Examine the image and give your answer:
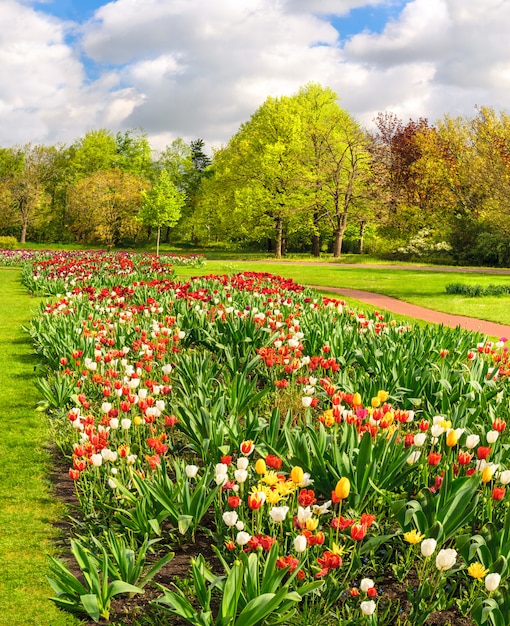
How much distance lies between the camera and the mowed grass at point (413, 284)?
44.7 ft

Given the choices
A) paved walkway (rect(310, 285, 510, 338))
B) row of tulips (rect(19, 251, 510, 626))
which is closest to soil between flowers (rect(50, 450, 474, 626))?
row of tulips (rect(19, 251, 510, 626))

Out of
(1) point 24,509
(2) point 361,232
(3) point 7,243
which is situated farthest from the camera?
(3) point 7,243

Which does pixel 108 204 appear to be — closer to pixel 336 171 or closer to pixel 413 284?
pixel 336 171

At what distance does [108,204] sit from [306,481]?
39.6m

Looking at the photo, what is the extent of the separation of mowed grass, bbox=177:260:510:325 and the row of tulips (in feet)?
22.9

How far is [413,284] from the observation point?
1914 cm

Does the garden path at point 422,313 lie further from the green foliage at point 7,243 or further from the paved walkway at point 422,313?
the green foliage at point 7,243

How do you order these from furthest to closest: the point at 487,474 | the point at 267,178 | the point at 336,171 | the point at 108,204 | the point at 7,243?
the point at 7,243, the point at 108,204, the point at 267,178, the point at 336,171, the point at 487,474

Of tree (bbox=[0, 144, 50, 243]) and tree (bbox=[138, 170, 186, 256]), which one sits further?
tree (bbox=[0, 144, 50, 243])

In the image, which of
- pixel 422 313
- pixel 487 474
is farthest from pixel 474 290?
pixel 487 474

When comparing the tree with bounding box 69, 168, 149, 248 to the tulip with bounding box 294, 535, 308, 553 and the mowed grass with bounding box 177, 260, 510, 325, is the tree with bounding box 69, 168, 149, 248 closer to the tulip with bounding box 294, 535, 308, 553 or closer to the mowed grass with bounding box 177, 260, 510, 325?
the mowed grass with bounding box 177, 260, 510, 325

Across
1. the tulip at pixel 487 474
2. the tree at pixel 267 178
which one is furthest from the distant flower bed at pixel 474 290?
the tree at pixel 267 178

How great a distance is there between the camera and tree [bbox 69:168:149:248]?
40562 mm

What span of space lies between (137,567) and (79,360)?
3.72 m
